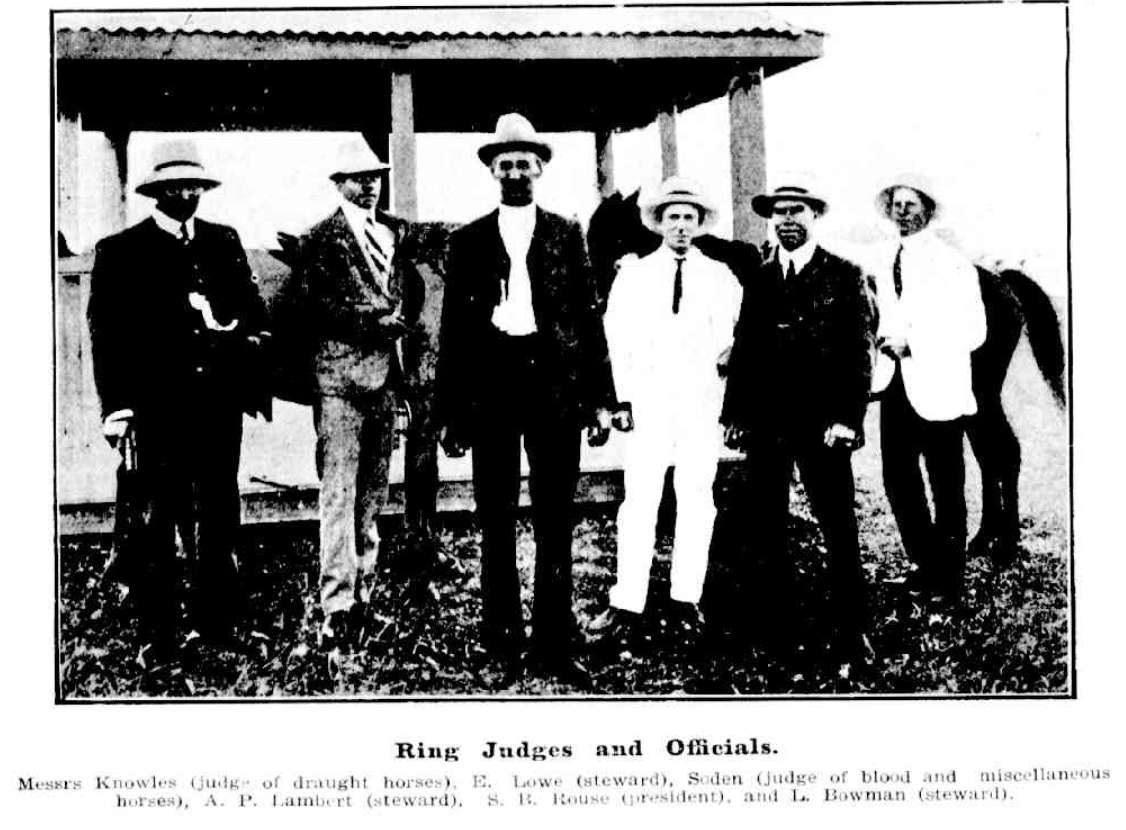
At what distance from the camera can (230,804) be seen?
402cm

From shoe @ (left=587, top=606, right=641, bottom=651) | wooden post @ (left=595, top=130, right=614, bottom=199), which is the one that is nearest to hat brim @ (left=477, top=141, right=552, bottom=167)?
wooden post @ (left=595, top=130, right=614, bottom=199)

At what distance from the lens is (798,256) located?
14.1 feet

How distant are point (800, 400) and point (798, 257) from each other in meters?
0.54

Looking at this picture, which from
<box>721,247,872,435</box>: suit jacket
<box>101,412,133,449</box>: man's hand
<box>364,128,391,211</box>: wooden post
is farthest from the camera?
<box>364,128,391,211</box>: wooden post

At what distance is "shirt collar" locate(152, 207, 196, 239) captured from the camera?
4.23 meters

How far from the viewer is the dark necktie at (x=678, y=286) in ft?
14.0

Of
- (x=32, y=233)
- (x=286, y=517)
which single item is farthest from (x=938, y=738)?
(x=32, y=233)

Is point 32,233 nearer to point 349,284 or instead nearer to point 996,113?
point 349,284

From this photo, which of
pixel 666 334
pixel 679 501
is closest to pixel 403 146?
pixel 666 334

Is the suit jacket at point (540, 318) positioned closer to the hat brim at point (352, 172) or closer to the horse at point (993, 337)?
the horse at point (993, 337)

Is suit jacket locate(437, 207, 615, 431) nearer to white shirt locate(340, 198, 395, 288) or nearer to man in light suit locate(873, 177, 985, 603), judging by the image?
white shirt locate(340, 198, 395, 288)

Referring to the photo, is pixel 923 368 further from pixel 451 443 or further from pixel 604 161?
pixel 451 443

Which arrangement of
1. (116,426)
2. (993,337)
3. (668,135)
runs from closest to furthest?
1. (116,426)
2. (993,337)
3. (668,135)

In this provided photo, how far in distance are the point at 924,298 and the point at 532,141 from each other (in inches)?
63.2
